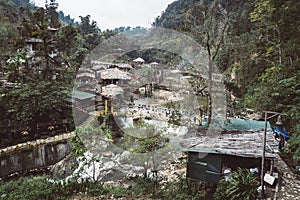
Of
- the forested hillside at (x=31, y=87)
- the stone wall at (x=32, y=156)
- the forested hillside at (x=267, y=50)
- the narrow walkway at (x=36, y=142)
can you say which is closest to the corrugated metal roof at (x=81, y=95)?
the forested hillside at (x=31, y=87)

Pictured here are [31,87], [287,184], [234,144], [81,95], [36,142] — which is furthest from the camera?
[81,95]

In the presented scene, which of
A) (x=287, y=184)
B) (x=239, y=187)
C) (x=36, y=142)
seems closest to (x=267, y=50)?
(x=287, y=184)

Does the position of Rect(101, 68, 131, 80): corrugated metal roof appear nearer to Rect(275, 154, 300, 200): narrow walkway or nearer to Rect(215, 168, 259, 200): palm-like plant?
Rect(275, 154, 300, 200): narrow walkway

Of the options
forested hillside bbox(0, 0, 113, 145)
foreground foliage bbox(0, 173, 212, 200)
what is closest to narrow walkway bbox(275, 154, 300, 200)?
foreground foliage bbox(0, 173, 212, 200)

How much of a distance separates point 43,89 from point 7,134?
2.68 meters

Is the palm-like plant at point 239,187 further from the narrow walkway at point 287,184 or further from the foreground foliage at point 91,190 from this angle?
the foreground foliage at point 91,190

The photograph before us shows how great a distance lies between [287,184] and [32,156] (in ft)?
31.7

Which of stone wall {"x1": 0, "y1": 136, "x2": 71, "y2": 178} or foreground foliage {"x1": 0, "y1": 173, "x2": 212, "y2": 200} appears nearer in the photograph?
foreground foliage {"x1": 0, "y1": 173, "x2": 212, "y2": 200}

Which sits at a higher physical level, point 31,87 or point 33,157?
point 31,87

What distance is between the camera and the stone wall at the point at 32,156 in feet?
31.6

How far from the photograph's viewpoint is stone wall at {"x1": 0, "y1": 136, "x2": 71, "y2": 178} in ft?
31.6

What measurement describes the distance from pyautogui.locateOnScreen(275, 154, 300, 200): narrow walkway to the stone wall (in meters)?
8.71

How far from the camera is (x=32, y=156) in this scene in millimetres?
10273

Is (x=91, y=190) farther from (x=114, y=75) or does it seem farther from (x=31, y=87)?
(x=114, y=75)
